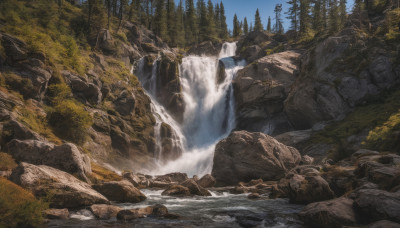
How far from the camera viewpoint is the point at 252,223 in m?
12.4

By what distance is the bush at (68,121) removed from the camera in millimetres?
26844

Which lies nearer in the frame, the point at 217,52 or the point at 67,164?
the point at 67,164

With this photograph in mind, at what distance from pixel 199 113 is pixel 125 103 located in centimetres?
1600

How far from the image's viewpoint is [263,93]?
47.6 meters

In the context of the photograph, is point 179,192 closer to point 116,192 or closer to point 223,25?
point 116,192

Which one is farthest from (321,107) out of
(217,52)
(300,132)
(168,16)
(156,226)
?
(168,16)

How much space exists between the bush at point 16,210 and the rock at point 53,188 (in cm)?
250

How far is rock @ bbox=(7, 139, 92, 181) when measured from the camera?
17.3 metres

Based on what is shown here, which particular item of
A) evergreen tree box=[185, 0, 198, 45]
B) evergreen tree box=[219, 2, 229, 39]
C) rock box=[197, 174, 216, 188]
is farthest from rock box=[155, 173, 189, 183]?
Result: evergreen tree box=[219, 2, 229, 39]

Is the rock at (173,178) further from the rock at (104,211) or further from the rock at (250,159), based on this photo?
the rock at (104,211)

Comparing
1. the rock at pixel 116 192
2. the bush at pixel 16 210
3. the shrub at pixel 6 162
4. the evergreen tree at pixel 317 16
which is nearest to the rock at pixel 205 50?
the evergreen tree at pixel 317 16

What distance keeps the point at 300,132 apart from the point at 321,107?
16.3 feet

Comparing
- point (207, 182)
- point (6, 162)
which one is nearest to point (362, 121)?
point (207, 182)

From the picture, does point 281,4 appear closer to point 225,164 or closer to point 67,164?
point 225,164
